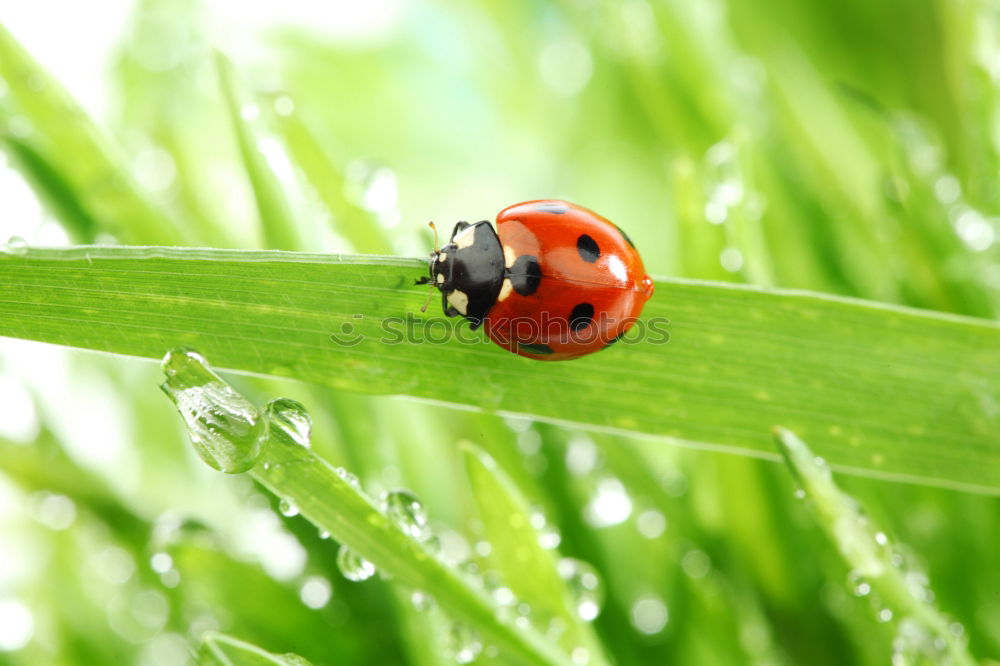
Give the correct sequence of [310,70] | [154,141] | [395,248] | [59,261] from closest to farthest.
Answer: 1. [59,261]
2. [395,248]
3. [154,141]
4. [310,70]

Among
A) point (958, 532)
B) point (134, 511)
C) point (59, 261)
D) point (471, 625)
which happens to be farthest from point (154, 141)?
point (958, 532)

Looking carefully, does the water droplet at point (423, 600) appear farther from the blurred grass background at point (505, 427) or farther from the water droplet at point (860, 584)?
the water droplet at point (860, 584)

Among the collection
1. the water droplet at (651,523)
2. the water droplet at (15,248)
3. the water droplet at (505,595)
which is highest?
the water droplet at (651,523)

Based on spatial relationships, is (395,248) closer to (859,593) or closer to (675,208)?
(675,208)

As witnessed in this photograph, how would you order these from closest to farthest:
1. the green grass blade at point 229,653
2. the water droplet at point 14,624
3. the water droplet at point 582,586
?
the green grass blade at point 229,653 < the water droplet at point 582,586 < the water droplet at point 14,624

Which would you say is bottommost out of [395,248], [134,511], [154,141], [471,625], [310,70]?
[471,625]

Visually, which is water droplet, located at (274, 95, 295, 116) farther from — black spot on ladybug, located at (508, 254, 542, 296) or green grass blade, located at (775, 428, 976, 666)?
green grass blade, located at (775, 428, 976, 666)

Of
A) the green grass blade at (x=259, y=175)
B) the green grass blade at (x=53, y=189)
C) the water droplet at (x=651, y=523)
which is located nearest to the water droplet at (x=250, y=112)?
the green grass blade at (x=259, y=175)
